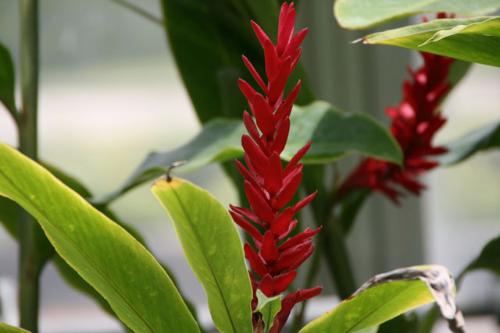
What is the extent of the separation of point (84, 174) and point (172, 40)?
0.60 metres

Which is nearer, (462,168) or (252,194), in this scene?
(252,194)

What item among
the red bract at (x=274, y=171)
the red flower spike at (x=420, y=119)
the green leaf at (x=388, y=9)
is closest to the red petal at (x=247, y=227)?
the red bract at (x=274, y=171)

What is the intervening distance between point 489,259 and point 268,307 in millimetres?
323

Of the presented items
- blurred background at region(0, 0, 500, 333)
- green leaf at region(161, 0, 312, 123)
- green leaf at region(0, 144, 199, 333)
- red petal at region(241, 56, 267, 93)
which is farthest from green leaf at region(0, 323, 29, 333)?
blurred background at region(0, 0, 500, 333)

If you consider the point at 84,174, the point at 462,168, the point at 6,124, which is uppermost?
the point at 6,124

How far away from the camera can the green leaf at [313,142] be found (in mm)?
531

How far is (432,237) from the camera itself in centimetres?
138

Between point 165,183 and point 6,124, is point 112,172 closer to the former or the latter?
point 6,124

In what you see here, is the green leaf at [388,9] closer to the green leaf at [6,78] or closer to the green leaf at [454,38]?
the green leaf at [454,38]

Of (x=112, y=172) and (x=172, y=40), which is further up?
(x=172, y=40)

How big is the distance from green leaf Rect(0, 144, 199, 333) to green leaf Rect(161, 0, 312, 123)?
0.35 meters

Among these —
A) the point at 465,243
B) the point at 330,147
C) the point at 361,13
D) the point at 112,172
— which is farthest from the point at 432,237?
the point at 361,13

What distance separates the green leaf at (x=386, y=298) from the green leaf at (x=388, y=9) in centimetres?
12

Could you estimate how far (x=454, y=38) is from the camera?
383 mm
